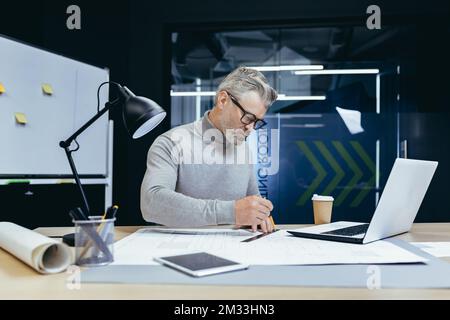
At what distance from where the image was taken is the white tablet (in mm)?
745

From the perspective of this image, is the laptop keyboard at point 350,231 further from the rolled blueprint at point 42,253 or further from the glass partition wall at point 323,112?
the glass partition wall at point 323,112

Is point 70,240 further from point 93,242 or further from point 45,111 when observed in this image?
point 45,111

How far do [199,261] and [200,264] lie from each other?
2 centimetres

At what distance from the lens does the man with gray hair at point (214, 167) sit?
1.27 metres

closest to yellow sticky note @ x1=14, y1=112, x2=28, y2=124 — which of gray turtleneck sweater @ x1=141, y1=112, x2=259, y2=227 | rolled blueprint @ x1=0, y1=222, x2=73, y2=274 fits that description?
gray turtleneck sweater @ x1=141, y1=112, x2=259, y2=227

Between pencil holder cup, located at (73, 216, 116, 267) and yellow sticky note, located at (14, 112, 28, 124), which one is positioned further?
yellow sticky note, located at (14, 112, 28, 124)

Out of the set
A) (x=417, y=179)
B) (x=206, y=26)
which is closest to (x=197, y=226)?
(x=417, y=179)

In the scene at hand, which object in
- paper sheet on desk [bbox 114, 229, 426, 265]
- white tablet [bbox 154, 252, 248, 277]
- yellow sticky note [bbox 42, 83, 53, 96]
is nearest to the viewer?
white tablet [bbox 154, 252, 248, 277]

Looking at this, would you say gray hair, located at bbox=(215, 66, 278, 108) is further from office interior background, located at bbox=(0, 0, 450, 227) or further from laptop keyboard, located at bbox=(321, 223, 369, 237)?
office interior background, located at bbox=(0, 0, 450, 227)

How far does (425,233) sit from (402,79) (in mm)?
→ 2413

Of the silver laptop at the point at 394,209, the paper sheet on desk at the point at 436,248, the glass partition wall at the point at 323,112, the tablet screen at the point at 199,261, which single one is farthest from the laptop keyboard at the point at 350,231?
the glass partition wall at the point at 323,112

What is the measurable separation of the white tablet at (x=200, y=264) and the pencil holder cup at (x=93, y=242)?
11cm

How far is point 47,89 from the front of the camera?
2457mm

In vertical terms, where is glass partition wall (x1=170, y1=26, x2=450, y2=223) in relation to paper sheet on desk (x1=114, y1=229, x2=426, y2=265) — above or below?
above
